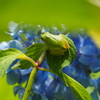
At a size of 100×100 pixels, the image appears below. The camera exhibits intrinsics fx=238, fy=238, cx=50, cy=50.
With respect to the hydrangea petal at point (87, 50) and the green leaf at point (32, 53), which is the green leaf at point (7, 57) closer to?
the green leaf at point (32, 53)

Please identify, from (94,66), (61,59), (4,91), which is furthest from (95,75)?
(4,91)

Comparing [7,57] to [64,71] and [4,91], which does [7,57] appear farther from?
[4,91]

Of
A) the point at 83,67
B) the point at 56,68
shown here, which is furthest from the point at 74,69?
the point at 56,68

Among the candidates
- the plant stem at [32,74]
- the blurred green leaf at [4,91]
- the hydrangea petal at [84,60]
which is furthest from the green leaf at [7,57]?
the blurred green leaf at [4,91]

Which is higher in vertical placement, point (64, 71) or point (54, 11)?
point (54, 11)

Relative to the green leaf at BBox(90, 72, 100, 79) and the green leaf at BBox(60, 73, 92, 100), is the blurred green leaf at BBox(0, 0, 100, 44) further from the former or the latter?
the green leaf at BBox(90, 72, 100, 79)

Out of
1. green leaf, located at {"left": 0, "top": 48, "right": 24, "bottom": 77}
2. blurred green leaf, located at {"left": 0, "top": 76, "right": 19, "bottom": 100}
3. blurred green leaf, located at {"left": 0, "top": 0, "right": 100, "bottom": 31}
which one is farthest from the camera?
blurred green leaf, located at {"left": 0, "top": 76, "right": 19, "bottom": 100}

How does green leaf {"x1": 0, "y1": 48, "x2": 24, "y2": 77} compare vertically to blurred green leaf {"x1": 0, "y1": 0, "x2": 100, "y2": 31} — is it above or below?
below

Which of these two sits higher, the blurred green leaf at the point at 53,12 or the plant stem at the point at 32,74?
the blurred green leaf at the point at 53,12

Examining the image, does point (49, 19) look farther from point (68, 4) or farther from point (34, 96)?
point (34, 96)

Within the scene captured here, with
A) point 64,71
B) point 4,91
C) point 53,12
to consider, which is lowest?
point 4,91

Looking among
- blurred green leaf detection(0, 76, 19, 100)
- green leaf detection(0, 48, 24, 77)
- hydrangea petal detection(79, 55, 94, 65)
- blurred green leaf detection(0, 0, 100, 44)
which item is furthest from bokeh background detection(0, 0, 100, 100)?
blurred green leaf detection(0, 76, 19, 100)

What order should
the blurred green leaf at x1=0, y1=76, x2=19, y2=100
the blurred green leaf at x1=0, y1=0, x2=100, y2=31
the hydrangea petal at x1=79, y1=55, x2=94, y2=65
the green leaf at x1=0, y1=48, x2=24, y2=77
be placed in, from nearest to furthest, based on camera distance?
the blurred green leaf at x1=0, y1=0, x2=100, y2=31
the green leaf at x1=0, y1=48, x2=24, y2=77
the hydrangea petal at x1=79, y1=55, x2=94, y2=65
the blurred green leaf at x1=0, y1=76, x2=19, y2=100
